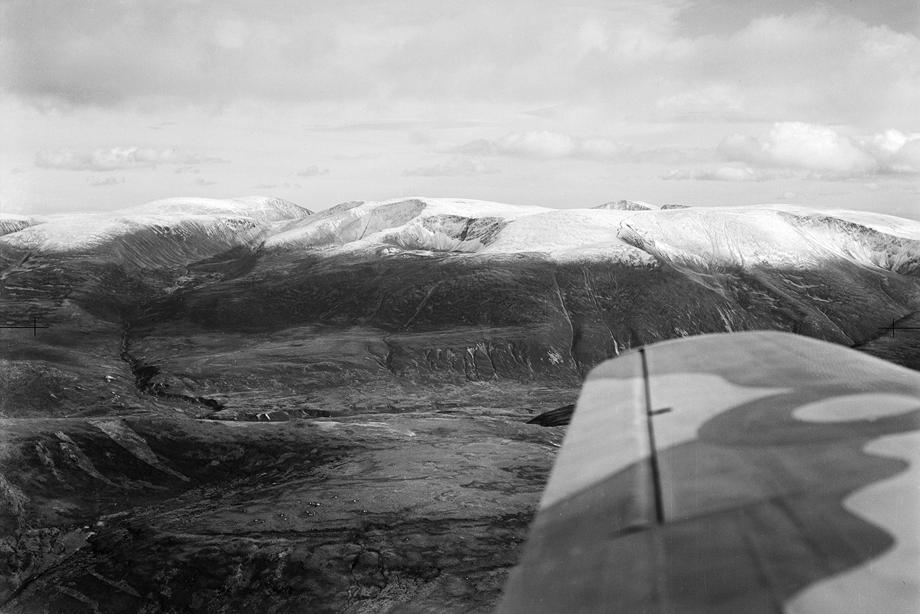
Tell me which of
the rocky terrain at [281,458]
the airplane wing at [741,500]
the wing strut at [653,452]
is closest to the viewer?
the airplane wing at [741,500]

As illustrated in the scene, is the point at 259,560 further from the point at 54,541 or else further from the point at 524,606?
the point at 524,606

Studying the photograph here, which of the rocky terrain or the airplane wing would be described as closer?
the airplane wing

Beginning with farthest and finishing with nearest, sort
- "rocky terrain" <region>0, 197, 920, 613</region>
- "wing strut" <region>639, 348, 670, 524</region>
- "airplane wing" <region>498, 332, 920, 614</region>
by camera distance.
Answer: "rocky terrain" <region>0, 197, 920, 613</region> < "wing strut" <region>639, 348, 670, 524</region> < "airplane wing" <region>498, 332, 920, 614</region>

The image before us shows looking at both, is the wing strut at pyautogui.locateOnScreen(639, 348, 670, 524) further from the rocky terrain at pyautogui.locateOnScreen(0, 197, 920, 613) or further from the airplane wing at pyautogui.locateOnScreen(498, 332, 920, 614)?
the rocky terrain at pyautogui.locateOnScreen(0, 197, 920, 613)

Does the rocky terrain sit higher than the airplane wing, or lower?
lower

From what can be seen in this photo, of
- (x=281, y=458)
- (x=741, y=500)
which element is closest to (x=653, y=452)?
(x=741, y=500)

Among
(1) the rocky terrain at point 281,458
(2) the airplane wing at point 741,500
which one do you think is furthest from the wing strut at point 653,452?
(1) the rocky terrain at point 281,458

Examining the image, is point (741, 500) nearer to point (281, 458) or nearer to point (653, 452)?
point (653, 452)

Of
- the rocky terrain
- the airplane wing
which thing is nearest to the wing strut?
the airplane wing

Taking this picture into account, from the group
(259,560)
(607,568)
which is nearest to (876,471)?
(607,568)

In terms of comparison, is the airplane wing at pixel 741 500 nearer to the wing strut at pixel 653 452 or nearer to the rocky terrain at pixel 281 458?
the wing strut at pixel 653 452
